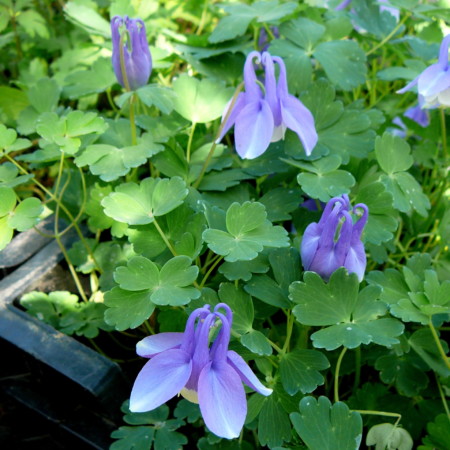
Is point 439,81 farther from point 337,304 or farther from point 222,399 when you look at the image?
point 222,399

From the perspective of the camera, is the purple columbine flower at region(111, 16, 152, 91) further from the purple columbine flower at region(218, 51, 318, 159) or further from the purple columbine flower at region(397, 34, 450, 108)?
the purple columbine flower at region(397, 34, 450, 108)

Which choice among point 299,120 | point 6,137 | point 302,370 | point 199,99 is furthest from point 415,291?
point 6,137

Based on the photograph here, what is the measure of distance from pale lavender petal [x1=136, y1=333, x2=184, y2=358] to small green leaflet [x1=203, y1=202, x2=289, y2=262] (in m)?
0.18

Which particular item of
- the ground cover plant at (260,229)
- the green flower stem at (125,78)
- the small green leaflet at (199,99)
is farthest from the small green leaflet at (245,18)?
the green flower stem at (125,78)

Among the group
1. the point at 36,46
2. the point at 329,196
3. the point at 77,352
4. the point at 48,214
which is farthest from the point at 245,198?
the point at 36,46

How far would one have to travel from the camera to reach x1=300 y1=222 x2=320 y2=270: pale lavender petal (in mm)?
959

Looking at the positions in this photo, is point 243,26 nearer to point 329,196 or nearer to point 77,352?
point 329,196

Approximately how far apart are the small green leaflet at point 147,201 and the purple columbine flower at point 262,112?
0.14 metres

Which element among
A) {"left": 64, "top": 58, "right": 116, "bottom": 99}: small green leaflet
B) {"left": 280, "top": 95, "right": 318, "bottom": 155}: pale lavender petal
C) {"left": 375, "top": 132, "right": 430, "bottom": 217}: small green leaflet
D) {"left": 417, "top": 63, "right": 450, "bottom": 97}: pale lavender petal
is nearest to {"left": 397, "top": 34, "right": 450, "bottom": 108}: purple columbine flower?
{"left": 417, "top": 63, "right": 450, "bottom": 97}: pale lavender petal

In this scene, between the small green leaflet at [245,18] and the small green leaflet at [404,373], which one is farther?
the small green leaflet at [245,18]

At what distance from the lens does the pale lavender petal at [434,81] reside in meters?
1.09

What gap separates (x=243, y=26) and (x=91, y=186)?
1.81 feet

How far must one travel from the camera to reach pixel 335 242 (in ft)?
3.10

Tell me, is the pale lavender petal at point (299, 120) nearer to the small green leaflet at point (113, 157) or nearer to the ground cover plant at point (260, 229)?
the ground cover plant at point (260, 229)
